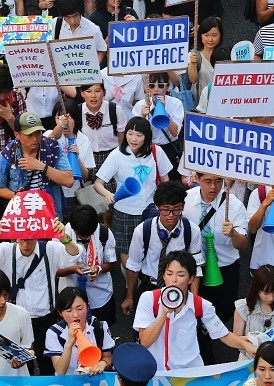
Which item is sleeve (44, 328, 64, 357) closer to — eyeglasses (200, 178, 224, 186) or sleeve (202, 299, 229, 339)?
sleeve (202, 299, 229, 339)

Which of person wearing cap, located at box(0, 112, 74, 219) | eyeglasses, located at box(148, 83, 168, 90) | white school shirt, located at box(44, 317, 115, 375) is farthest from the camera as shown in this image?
eyeglasses, located at box(148, 83, 168, 90)

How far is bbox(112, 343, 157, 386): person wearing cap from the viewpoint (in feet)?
15.6

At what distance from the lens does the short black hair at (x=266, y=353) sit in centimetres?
529

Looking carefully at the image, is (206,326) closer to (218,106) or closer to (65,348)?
(65,348)

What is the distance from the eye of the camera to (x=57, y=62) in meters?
8.08

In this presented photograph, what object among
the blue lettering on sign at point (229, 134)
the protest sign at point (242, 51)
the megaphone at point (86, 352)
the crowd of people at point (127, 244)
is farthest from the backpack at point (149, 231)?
the protest sign at point (242, 51)

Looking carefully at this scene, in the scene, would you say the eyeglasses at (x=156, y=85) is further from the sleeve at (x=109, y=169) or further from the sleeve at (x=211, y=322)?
the sleeve at (x=211, y=322)

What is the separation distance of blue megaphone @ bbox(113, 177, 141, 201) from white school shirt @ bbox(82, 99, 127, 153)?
4.03 ft

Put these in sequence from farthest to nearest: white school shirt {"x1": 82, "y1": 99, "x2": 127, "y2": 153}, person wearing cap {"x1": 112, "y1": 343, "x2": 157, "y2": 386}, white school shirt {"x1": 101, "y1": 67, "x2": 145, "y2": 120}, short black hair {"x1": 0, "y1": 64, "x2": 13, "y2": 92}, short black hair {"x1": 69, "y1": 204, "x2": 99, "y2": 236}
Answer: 1. white school shirt {"x1": 101, "y1": 67, "x2": 145, "y2": 120}
2. white school shirt {"x1": 82, "y1": 99, "x2": 127, "y2": 153}
3. short black hair {"x1": 0, "y1": 64, "x2": 13, "y2": 92}
4. short black hair {"x1": 69, "y1": 204, "x2": 99, "y2": 236}
5. person wearing cap {"x1": 112, "y1": 343, "x2": 157, "y2": 386}

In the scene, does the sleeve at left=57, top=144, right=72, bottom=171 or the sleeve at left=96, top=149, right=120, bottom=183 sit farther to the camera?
the sleeve at left=96, top=149, right=120, bottom=183

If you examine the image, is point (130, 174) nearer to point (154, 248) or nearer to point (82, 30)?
point (154, 248)

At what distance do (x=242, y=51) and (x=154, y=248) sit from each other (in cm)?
272

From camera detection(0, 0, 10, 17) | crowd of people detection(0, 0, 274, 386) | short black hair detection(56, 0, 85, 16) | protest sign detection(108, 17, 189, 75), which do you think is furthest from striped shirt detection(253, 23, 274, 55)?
camera detection(0, 0, 10, 17)

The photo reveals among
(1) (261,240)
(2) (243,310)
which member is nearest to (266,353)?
(2) (243,310)
